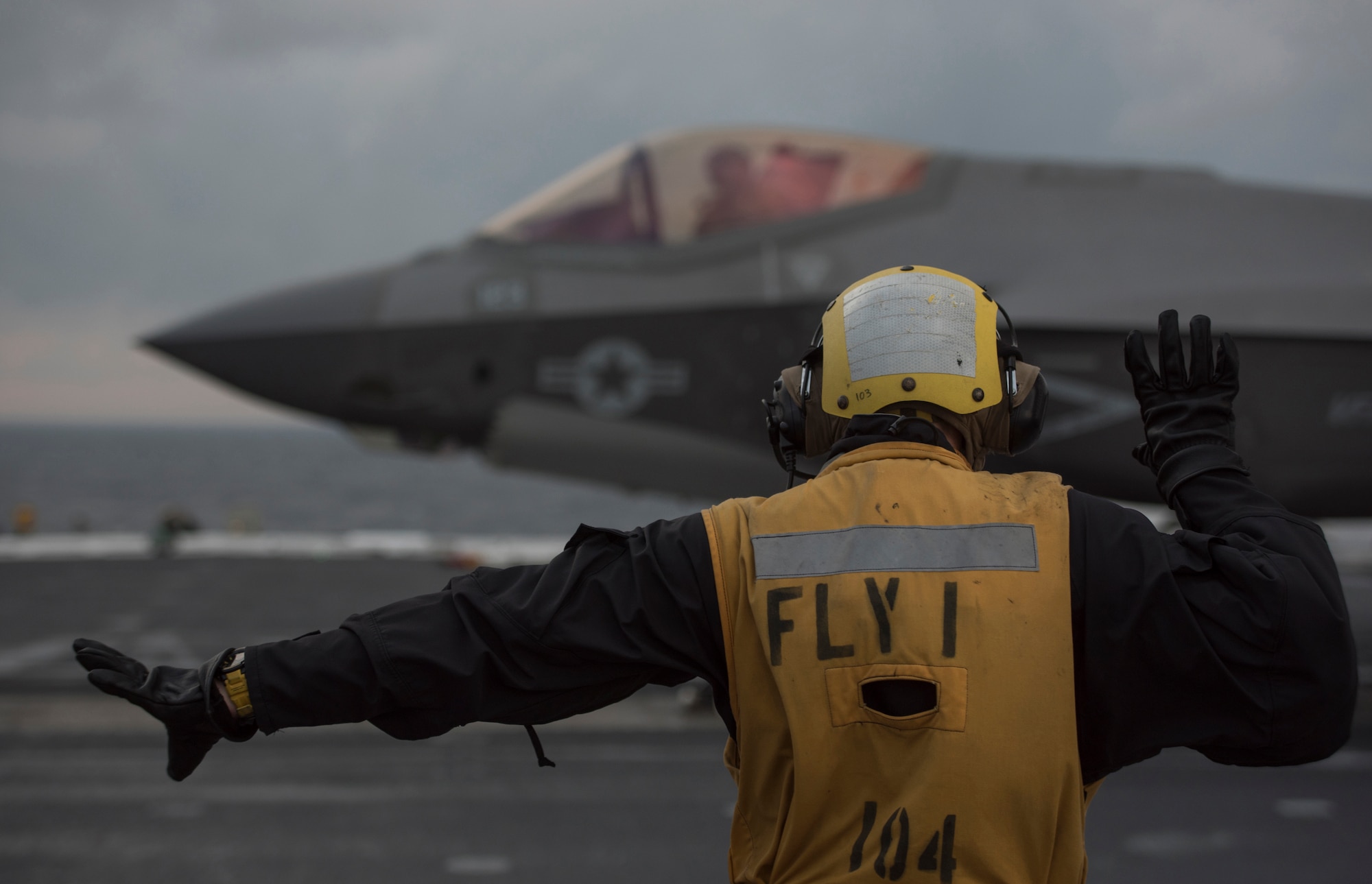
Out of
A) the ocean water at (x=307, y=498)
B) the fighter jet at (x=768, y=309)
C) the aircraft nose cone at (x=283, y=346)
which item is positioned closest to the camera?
the fighter jet at (x=768, y=309)

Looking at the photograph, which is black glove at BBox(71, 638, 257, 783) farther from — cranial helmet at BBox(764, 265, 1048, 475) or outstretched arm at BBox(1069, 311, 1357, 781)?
outstretched arm at BBox(1069, 311, 1357, 781)

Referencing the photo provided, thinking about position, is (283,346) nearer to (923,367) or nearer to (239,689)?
(239,689)

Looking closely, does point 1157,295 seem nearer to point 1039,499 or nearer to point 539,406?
point 539,406

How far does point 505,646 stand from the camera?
158 centimetres

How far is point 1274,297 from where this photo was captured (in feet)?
19.2

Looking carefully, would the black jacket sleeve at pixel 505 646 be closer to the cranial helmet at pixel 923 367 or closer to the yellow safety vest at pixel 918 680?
the yellow safety vest at pixel 918 680

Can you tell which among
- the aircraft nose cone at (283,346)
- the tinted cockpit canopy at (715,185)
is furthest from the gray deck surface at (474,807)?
the tinted cockpit canopy at (715,185)

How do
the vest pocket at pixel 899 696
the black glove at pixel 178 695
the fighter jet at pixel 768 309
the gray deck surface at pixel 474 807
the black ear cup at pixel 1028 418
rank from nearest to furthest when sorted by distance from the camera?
1. the vest pocket at pixel 899 696
2. the black glove at pixel 178 695
3. the black ear cup at pixel 1028 418
4. the gray deck surface at pixel 474 807
5. the fighter jet at pixel 768 309

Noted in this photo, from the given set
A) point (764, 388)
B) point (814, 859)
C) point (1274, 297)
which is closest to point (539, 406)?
point (764, 388)

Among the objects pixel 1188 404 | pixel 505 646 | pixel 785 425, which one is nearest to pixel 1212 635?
pixel 1188 404

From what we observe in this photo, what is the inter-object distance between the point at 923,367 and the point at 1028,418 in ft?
0.83

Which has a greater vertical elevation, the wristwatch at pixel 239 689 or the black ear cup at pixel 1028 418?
the black ear cup at pixel 1028 418

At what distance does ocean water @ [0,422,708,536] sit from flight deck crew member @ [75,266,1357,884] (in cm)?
475

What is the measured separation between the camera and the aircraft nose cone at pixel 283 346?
6156mm
